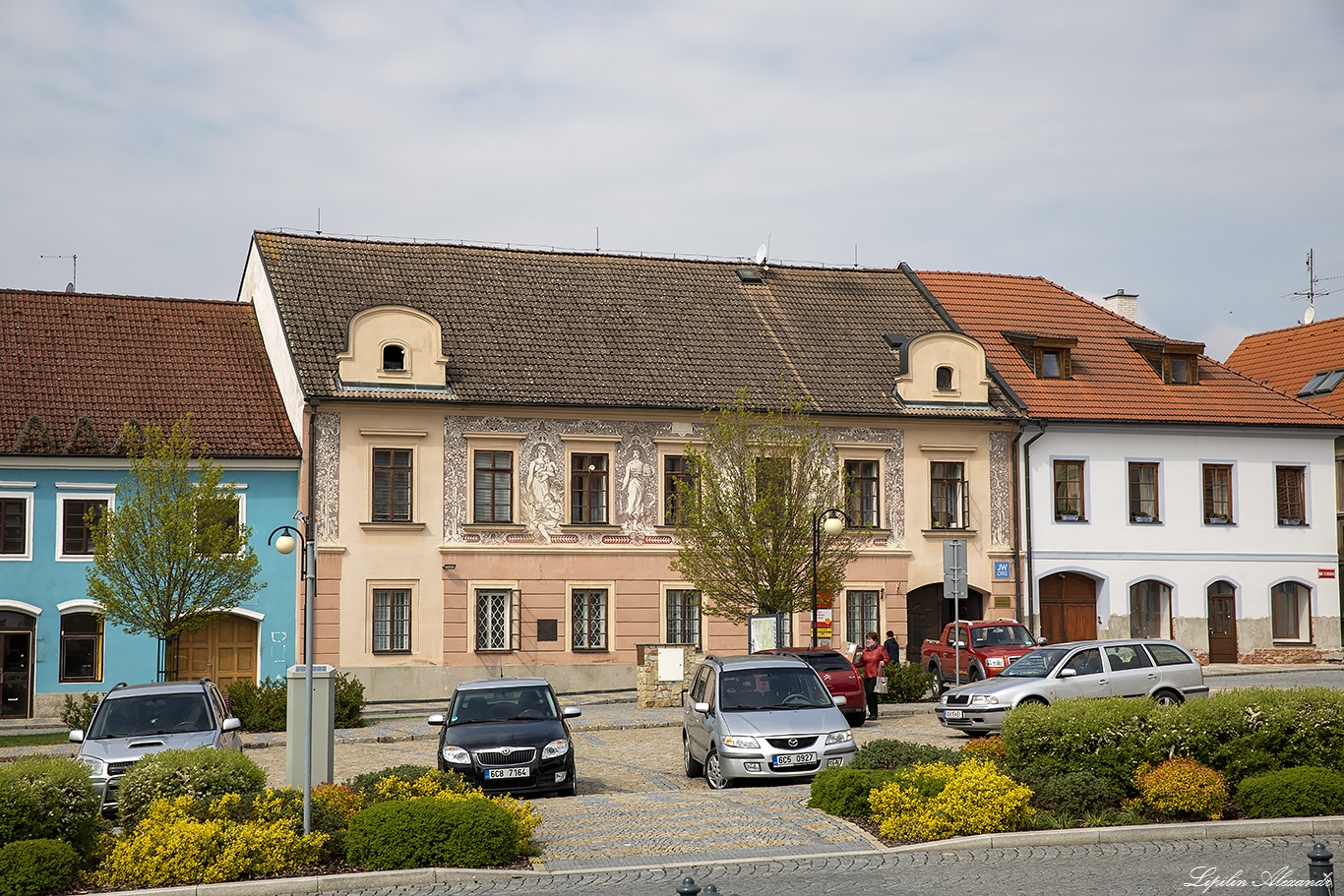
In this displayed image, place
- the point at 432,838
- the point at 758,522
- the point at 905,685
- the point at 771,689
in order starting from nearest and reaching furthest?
1. the point at 432,838
2. the point at 771,689
3. the point at 758,522
4. the point at 905,685

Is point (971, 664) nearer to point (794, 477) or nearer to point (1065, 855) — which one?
point (794, 477)

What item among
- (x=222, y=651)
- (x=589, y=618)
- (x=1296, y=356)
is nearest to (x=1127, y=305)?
(x=1296, y=356)

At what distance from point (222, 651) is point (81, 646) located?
121 inches

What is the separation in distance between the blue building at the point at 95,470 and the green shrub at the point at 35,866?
749 inches

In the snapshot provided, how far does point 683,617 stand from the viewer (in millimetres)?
34688

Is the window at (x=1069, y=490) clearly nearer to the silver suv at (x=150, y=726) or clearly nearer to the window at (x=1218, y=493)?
the window at (x=1218, y=493)

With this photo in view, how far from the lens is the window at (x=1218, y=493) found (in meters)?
37.7

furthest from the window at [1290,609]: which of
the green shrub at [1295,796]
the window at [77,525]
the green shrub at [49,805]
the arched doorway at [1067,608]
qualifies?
the green shrub at [49,805]

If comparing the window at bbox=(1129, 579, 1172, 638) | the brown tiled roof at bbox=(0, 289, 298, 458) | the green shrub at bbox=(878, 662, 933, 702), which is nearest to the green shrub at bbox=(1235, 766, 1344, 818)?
the green shrub at bbox=(878, 662, 933, 702)

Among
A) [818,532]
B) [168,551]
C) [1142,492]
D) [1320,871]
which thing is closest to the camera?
[1320,871]

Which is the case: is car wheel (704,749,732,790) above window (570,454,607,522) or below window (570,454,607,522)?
below

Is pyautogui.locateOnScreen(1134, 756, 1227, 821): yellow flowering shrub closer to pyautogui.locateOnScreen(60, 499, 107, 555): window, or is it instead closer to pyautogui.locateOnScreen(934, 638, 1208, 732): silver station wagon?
pyautogui.locateOnScreen(934, 638, 1208, 732): silver station wagon

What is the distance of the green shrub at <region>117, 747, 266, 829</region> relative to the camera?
13156 millimetres

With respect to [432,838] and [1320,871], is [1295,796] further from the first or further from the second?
[432,838]
